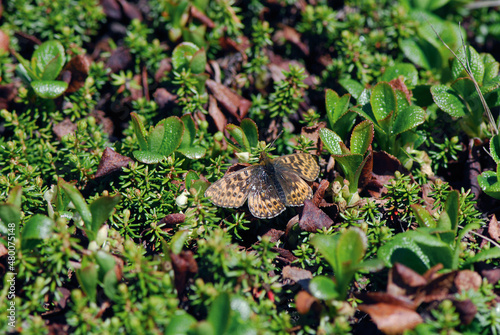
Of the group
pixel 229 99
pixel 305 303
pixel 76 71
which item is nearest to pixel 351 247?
pixel 305 303

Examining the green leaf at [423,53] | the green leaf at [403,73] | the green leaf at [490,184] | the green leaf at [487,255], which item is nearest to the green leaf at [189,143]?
the green leaf at [403,73]

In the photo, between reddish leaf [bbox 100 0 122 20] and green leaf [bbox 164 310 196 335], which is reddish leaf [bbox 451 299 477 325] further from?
reddish leaf [bbox 100 0 122 20]

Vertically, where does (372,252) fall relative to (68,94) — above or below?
above

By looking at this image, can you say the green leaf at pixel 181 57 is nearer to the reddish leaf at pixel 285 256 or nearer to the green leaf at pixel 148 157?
the green leaf at pixel 148 157

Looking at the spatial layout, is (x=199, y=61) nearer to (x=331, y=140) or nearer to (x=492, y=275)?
(x=331, y=140)

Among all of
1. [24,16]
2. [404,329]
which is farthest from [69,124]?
[404,329]

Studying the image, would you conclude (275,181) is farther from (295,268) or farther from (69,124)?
(69,124)
